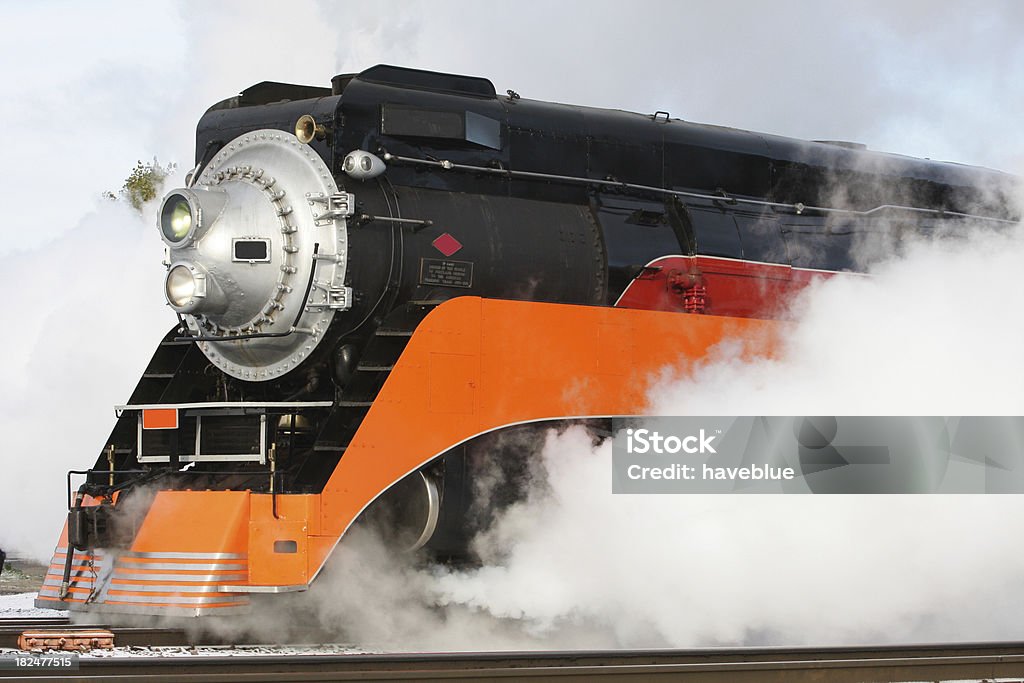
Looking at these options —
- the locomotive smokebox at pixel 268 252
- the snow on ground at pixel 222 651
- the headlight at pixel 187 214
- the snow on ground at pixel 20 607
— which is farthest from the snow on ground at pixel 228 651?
the snow on ground at pixel 20 607

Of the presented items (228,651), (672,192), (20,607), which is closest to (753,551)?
(672,192)

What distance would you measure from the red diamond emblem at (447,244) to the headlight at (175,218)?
1.51m

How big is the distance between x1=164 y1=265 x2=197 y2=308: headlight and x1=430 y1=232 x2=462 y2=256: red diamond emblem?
1497 millimetres

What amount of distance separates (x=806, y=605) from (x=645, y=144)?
3.40 metres

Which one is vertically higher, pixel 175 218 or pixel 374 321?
pixel 175 218

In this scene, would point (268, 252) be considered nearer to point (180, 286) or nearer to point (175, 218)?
point (180, 286)

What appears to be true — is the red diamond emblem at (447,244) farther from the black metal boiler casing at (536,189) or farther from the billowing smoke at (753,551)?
the billowing smoke at (753,551)

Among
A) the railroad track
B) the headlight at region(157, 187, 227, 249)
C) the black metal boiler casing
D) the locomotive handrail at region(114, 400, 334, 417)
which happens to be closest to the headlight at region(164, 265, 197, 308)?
the headlight at region(157, 187, 227, 249)

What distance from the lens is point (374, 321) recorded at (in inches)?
323

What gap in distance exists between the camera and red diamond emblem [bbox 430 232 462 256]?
8281mm

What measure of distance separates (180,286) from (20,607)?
15.4ft

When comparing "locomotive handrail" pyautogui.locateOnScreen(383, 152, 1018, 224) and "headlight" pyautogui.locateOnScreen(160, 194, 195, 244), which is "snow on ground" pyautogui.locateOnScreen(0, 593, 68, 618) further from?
"locomotive handrail" pyautogui.locateOnScreen(383, 152, 1018, 224)

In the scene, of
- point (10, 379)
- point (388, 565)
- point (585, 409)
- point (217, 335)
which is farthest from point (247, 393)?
point (10, 379)

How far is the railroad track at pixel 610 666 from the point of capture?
6152 millimetres
